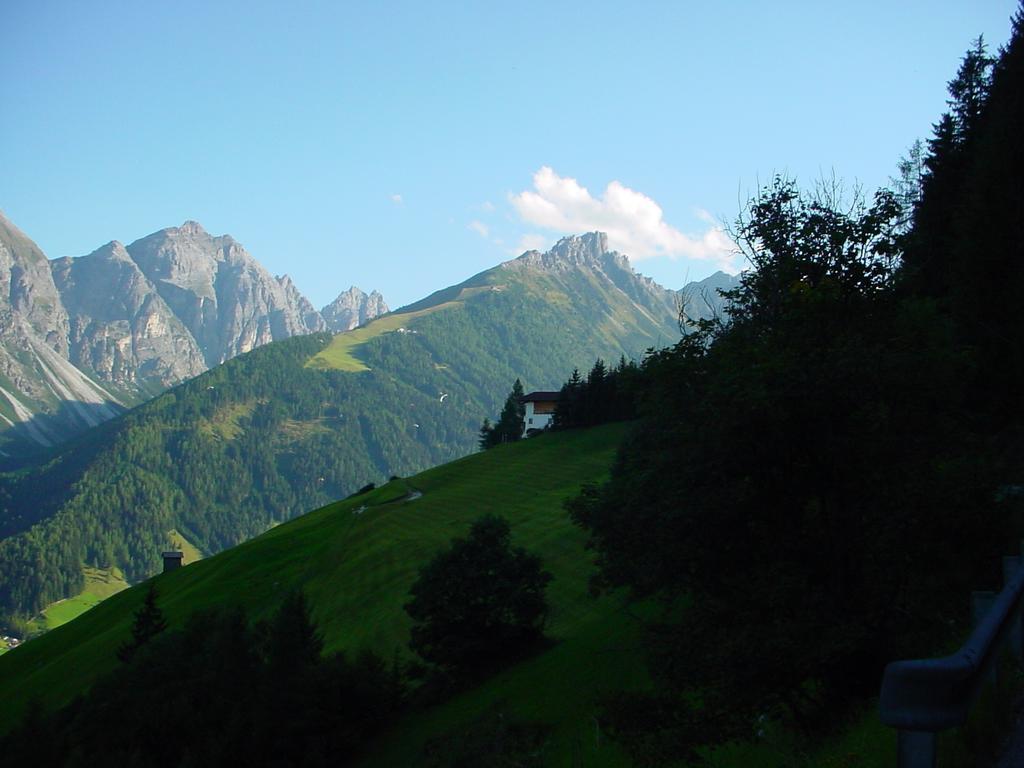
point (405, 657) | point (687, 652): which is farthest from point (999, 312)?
point (405, 657)

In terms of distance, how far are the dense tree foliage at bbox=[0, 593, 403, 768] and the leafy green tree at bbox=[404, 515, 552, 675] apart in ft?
9.70

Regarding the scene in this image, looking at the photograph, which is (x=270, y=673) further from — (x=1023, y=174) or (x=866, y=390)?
(x=1023, y=174)

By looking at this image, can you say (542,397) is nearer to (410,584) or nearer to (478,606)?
(410,584)

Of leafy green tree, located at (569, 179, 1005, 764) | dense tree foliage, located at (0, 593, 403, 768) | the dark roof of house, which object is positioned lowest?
dense tree foliage, located at (0, 593, 403, 768)

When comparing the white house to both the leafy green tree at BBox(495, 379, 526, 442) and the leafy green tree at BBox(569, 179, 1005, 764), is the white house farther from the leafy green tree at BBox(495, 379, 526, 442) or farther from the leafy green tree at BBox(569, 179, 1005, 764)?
the leafy green tree at BBox(569, 179, 1005, 764)

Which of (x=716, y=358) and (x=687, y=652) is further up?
(x=716, y=358)

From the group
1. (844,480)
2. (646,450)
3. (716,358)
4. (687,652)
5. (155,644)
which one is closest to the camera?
(687,652)

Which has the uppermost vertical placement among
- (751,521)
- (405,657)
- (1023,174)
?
(1023,174)

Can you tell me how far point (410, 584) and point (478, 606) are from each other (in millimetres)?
18893

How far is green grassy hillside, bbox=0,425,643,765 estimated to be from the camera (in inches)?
1346

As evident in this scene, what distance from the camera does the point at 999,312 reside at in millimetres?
32219

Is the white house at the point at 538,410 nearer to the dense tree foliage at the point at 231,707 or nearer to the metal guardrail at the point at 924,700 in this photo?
the dense tree foliage at the point at 231,707

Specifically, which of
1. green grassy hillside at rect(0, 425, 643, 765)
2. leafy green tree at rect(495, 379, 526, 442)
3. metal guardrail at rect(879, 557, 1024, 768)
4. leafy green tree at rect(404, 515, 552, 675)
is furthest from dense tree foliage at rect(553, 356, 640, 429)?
metal guardrail at rect(879, 557, 1024, 768)

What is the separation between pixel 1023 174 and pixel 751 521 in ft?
77.9
